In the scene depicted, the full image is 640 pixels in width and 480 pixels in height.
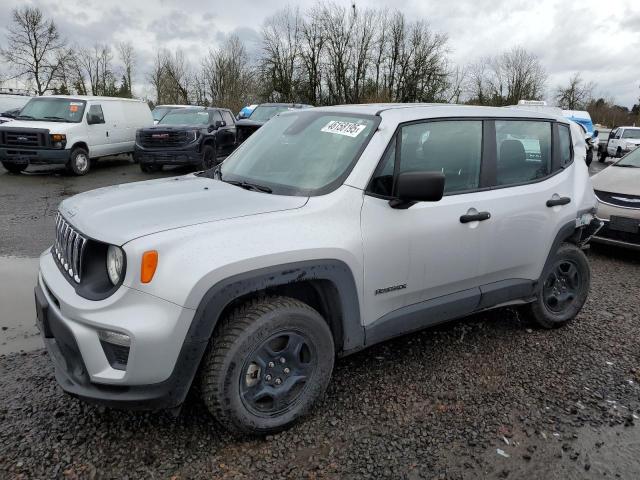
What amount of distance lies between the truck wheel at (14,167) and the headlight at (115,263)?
12145mm

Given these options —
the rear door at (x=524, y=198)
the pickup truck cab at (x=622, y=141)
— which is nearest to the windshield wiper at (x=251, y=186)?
the rear door at (x=524, y=198)

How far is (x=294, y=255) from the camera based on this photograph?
8.15 ft

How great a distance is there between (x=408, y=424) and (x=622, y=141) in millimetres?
23740

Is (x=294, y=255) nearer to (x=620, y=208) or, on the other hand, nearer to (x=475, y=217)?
(x=475, y=217)

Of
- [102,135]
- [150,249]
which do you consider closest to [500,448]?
[150,249]

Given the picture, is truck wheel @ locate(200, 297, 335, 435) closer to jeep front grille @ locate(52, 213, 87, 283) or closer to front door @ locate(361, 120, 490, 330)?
front door @ locate(361, 120, 490, 330)

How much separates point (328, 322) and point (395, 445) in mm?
743

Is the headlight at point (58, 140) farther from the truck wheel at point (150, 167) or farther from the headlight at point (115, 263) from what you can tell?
the headlight at point (115, 263)

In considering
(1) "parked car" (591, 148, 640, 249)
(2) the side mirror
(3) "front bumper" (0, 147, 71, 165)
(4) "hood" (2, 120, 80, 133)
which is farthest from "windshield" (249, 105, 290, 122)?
(2) the side mirror

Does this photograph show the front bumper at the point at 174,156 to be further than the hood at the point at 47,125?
Yes

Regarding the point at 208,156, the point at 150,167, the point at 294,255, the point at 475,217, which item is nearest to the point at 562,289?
the point at 475,217

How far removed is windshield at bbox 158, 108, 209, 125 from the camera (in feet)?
44.0

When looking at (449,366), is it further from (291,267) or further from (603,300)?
(603,300)

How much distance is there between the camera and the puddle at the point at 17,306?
364cm
